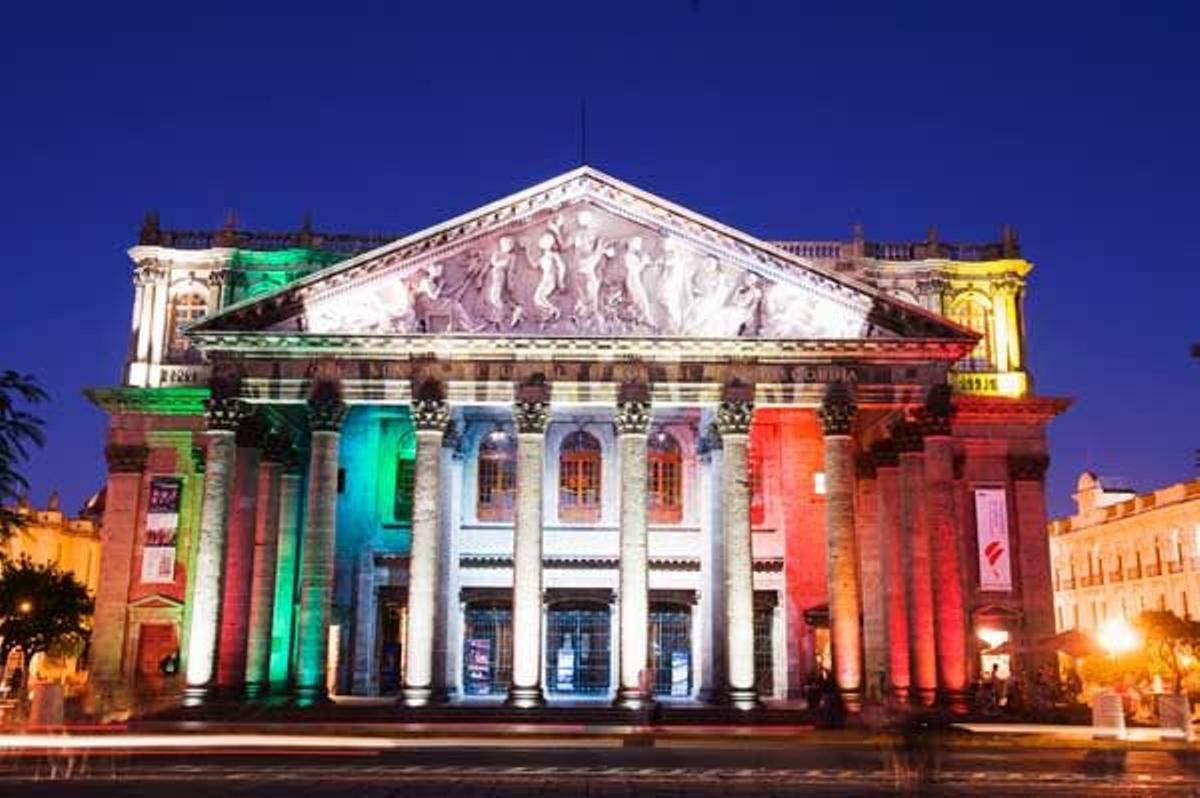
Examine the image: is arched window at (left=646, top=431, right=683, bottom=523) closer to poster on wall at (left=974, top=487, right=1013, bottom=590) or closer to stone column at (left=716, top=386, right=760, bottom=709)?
stone column at (left=716, top=386, right=760, bottom=709)

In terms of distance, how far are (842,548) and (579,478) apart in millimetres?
11578

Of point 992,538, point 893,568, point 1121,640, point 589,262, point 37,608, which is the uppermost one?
point 589,262

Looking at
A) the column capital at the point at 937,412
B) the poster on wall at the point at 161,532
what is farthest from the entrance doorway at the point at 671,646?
the poster on wall at the point at 161,532

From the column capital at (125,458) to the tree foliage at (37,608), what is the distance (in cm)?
852

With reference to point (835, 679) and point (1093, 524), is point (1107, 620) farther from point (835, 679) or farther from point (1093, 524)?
point (835, 679)

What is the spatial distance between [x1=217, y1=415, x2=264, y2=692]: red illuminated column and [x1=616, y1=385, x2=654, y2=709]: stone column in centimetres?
1118

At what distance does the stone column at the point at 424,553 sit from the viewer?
34.0 meters

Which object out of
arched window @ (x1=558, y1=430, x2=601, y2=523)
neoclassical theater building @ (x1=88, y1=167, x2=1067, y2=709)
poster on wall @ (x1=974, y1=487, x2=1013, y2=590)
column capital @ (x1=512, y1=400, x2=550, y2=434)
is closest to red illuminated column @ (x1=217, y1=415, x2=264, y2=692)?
neoclassical theater building @ (x1=88, y1=167, x2=1067, y2=709)

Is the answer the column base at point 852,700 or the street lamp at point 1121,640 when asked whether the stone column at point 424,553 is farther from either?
the street lamp at point 1121,640

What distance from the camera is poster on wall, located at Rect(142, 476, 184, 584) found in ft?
138

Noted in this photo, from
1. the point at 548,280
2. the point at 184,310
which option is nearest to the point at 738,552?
the point at 548,280

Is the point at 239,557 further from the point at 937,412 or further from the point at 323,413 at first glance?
the point at 937,412

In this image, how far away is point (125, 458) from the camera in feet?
142

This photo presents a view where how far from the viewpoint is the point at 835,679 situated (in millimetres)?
33344
